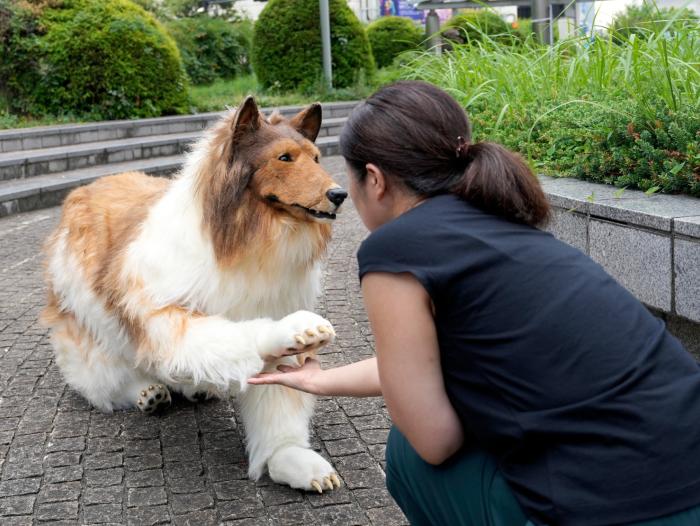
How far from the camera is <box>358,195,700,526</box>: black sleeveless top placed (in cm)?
212

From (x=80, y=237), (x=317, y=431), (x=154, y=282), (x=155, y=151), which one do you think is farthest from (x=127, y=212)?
(x=155, y=151)

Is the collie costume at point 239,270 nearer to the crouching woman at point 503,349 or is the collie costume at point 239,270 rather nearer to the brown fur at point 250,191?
the brown fur at point 250,191

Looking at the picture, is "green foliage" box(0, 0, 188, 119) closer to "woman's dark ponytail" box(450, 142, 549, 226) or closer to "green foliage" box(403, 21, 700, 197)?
"green foliage" box(403, 21, 700, 197)

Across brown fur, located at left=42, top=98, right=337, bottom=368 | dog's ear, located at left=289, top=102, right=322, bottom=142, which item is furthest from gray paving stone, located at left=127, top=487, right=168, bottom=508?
dog's ear, located at left=289, top=102, right=322, bottom=142

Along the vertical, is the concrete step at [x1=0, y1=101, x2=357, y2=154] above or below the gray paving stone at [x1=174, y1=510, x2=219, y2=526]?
above

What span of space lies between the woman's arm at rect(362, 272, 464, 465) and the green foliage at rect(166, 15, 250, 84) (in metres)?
17.0

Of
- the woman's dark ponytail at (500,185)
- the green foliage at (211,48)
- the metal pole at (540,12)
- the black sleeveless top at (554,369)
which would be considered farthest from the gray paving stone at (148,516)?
the green foliage at (211,48)

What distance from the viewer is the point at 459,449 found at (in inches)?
97.6

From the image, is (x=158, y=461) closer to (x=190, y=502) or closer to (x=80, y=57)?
(x=190, y=502)

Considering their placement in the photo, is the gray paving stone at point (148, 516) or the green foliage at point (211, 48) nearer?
the gray paving stone at point (148, 516)

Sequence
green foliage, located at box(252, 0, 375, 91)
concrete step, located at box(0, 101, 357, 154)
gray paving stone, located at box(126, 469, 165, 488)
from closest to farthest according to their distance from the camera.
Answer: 1. gray paving stone, located at box(126, 469, 165, 488)
2. concrete step, located at box(0, 101, 357, 154)
3. green foliage, located at box(252, 0, 375, 91)

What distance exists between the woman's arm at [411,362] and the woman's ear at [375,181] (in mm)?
296

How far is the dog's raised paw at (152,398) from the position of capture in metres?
4.41

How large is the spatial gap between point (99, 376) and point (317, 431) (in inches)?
44.3
